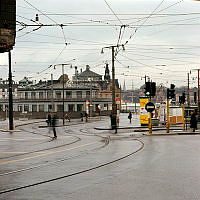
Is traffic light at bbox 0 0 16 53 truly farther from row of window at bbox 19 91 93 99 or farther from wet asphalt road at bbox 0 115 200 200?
row of window at bbox 19 91 93 99

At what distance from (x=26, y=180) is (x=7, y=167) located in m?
2.47

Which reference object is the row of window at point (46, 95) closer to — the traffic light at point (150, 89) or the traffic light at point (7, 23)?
the traffic light at point (150, 89)

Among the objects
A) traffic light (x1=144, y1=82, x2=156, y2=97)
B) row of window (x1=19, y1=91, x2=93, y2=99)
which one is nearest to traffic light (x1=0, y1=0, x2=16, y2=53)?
traffic light (x1=144, y1=82, x2=156, y2=97)

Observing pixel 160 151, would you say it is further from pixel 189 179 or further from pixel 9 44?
pixel 9 44

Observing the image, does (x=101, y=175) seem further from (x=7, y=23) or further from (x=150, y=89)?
(x=150, y=89)

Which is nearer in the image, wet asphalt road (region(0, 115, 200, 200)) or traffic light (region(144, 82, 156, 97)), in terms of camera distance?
wet asphalt road (region(0, 115, 200, 200))

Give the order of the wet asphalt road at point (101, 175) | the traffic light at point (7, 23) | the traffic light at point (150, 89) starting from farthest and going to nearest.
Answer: the traffic light at point (150, 89), the traffic light at point (7, 23), the wet asphalt road at point (101, 175)

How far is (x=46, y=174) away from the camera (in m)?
10.8

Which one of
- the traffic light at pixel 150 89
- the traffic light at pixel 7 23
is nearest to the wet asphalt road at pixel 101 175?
the traffic light at pixel 7 23

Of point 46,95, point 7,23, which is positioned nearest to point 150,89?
point 7,23

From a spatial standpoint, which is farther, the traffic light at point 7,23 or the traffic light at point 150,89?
the traffic light at point 150,89

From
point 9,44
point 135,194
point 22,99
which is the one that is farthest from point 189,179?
point 22,99

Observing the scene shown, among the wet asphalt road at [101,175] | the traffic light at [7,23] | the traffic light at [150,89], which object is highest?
the traffic light at [7,23]

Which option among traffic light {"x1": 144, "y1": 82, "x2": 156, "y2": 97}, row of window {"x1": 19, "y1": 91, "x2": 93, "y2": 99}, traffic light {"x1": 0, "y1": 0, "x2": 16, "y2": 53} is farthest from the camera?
row of window {"x1": 19, "y1": 91, "x2": 93, "y2": 99}
